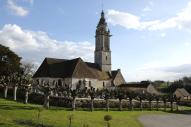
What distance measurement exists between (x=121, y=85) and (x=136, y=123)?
58.7 metres

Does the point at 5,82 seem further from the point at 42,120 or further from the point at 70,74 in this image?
the point at 42,120

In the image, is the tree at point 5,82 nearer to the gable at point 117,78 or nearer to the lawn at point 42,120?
the lawn at point 42,120

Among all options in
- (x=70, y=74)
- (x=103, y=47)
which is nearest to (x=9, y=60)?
Result: (x=70, y=74)

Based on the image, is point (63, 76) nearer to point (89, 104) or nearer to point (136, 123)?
point (89, 104)

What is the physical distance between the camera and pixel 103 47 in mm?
105188

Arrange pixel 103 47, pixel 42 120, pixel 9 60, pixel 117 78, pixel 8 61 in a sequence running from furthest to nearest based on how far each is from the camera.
A: pixel 117 78 → pixel 103 47 → pixel 9 60 → pixel 8 61 → pixel 42 120

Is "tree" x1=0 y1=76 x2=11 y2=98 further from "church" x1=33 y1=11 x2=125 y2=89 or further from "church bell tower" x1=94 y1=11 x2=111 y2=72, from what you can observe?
"church bell tower" x1=94 y1=11 x2=111 y2=72

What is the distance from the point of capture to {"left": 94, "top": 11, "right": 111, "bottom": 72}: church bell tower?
104 m

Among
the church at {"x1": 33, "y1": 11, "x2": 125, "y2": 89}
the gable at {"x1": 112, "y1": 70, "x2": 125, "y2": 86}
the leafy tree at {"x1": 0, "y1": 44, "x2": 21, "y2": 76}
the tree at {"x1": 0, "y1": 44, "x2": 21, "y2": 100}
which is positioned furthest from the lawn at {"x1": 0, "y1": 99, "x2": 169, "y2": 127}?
the gable at {"x1": 112, "y1": 70, "x2": 125, "y2": 86}

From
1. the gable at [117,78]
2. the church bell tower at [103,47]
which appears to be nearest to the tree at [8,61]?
the church bell tower at [103,47]

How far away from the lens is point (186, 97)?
118750 mm

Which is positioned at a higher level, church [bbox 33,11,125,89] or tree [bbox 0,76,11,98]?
church [bbox 33,11,125,89]

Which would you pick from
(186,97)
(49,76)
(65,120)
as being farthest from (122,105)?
(186,97)

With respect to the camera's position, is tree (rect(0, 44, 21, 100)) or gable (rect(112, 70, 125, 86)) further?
gable (rect(112, 70, 125, 86))
